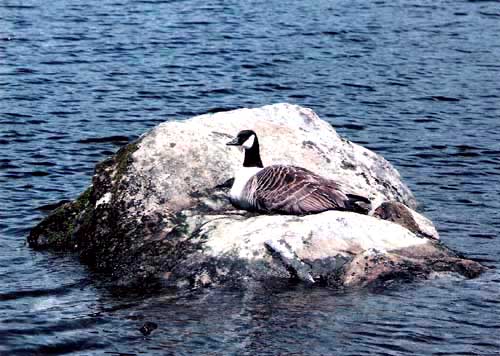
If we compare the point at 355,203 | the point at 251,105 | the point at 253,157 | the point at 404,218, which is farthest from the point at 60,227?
the point at 251,105

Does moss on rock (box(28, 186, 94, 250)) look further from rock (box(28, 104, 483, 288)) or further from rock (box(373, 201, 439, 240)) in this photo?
rock (box(373, 201, 439, 240))

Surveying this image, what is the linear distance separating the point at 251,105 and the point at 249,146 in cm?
843

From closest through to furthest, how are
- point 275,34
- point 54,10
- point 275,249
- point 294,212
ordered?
point 275,249
point 294,212
point 275,34
point 54,10

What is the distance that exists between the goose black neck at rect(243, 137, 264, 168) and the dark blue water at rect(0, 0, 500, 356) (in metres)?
2.05

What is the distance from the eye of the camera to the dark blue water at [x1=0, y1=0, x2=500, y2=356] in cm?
993

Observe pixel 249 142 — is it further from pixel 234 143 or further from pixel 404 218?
pixel 404 218

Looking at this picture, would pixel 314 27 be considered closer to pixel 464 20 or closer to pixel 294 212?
pixel 464 20

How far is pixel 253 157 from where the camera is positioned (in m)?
12.3

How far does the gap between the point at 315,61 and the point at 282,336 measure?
1535cm

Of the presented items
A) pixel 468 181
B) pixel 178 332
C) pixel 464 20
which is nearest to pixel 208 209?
pixel 178 332

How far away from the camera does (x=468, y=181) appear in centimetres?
1633

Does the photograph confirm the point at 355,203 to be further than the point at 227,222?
Yes

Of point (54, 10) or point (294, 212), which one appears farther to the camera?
point (54, 10)

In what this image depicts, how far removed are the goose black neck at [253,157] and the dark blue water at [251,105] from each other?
2.05m
